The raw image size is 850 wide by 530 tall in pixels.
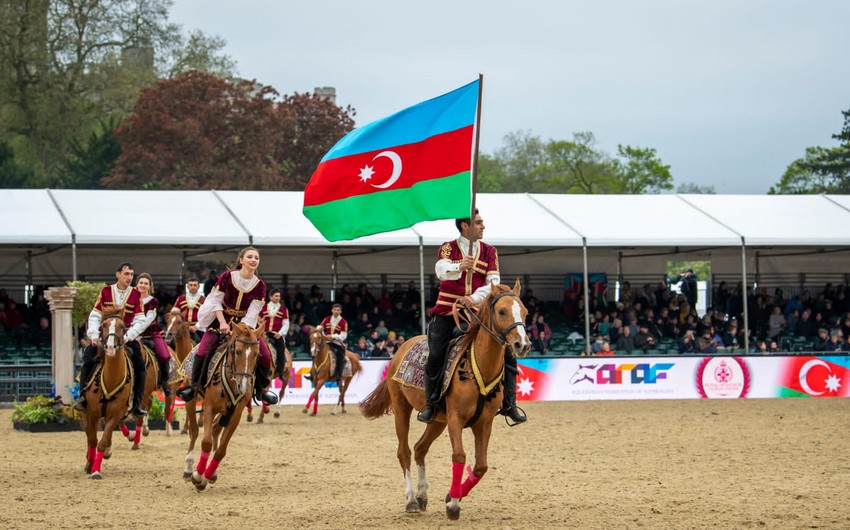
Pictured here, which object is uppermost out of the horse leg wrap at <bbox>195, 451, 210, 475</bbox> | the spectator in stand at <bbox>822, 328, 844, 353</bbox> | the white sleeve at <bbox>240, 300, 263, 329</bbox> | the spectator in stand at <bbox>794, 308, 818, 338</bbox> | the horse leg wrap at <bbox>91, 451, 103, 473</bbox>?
the white sleeve at <bbox>240, 300, 263, 329</bbox>

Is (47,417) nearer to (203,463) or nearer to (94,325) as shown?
(94,325)

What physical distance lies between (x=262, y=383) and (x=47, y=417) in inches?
332

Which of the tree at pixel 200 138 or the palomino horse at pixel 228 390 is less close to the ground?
the tree at pixel 200 138

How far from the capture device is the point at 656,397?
81.7ft

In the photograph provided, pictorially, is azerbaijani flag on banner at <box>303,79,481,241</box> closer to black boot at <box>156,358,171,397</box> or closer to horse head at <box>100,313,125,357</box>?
horse head at <box>100,313,125,357</box>

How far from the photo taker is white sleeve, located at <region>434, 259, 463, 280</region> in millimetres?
10047

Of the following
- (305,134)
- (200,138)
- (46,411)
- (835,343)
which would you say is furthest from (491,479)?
(305,134)

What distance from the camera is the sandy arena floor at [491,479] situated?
979cm

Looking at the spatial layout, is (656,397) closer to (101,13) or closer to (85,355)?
(85,355)

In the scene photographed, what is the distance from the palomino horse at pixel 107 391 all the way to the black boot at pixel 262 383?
1.87 meters

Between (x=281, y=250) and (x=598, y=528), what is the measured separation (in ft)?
80.7

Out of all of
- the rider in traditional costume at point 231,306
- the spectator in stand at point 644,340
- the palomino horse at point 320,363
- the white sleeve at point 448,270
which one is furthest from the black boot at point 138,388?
the spectator in stand at point 644,340

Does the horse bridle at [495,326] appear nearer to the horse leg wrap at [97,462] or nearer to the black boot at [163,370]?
the horse leg wrap at [97,462]

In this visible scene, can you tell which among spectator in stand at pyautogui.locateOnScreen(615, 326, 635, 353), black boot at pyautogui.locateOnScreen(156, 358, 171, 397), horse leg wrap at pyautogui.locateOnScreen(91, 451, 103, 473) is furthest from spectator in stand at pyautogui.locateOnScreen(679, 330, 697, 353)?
horse leg wrap at pyautogui.locateOnScreen(91, 451, 103, 473)
